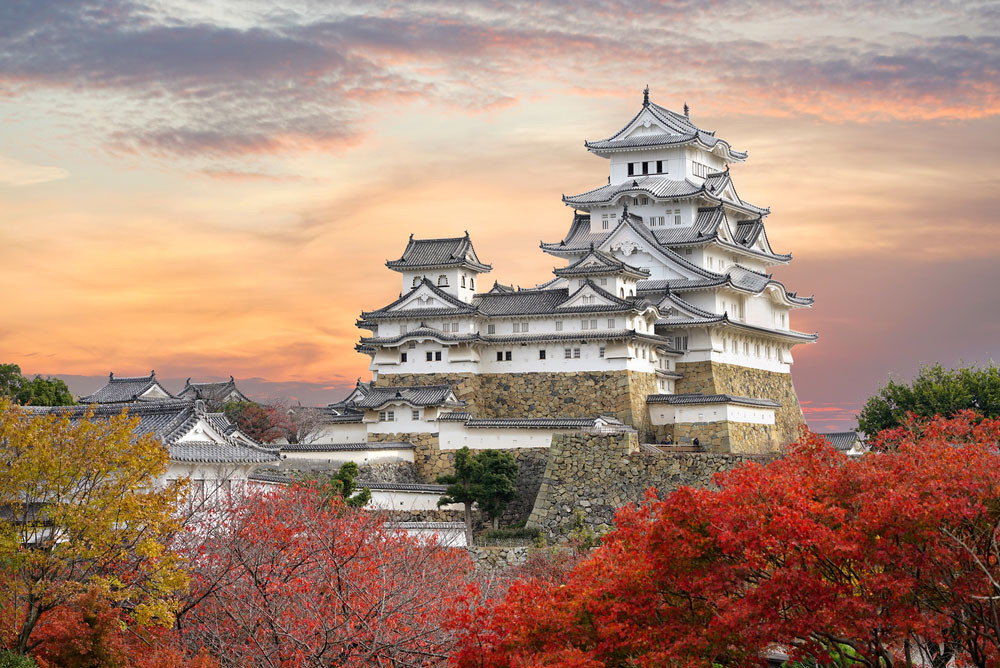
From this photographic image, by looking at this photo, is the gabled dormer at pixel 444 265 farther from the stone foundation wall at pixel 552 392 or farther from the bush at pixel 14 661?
the bush at pixel 14 661

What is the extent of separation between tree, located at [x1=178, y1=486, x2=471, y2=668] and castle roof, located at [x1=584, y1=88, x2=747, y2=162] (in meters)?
38.6

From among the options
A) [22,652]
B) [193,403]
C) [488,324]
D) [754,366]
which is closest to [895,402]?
[754,366]

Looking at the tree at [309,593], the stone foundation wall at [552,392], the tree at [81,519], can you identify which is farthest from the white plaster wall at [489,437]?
the tree at [81,519]

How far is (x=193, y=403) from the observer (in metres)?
31.8

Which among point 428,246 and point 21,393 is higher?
point 428,246

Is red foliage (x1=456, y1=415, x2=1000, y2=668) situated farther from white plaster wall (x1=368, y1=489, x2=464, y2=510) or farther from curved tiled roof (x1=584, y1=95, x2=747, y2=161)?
curved tiled roof (x1=584, y1=95, x2=747, y2=161)

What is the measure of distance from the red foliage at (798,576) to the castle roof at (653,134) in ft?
148

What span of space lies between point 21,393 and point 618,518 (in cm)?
4162

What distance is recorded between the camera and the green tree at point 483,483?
4478 cm

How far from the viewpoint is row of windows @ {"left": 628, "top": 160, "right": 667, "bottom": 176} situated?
6443 cm

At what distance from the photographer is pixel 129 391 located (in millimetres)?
64000

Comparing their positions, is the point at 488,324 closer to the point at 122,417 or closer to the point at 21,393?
the point at 21,393

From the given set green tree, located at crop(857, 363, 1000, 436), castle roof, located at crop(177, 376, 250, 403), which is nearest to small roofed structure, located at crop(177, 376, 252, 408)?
castle roof, located at crop(177, 376, 250, 403)

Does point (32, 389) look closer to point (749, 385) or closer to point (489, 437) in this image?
point (489, 437)
